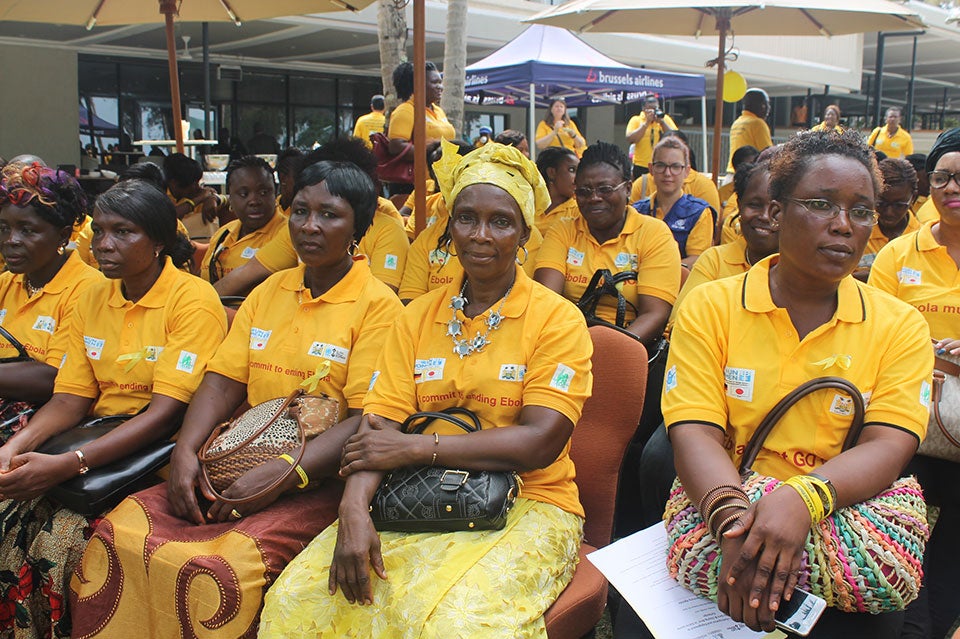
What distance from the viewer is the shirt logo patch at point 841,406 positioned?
2.06 m

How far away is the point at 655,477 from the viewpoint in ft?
9.12

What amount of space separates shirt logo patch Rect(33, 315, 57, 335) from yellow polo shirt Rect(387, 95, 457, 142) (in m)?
3.39

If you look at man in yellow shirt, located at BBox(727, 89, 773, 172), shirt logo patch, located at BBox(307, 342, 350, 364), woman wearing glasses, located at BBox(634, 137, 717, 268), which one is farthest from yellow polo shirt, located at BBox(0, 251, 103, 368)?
man in yellow shirt, located at BBox(727, 89, 773, 172)

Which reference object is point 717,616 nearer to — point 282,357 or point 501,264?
point 501,264

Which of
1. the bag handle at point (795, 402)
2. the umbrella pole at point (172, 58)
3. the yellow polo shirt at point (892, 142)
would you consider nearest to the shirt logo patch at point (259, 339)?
the bag handle at point (795, 402)

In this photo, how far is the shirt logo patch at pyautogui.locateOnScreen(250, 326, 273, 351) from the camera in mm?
2877

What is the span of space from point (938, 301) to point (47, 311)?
142 inches

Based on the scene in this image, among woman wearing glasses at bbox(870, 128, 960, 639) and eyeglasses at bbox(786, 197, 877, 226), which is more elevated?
eyeglasses at bbox(786, 197, 877, 226)

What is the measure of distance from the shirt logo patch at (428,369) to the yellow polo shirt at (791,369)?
71cm

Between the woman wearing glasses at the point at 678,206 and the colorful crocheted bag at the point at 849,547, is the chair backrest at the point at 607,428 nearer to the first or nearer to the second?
the colorful crocheted bag at the point at 849,547

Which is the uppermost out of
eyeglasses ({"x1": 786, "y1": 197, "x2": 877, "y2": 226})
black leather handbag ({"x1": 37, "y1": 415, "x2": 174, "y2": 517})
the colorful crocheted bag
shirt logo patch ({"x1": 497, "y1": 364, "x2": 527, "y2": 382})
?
eyeglasses ({"x1": 786, "y1": 197, "x2": 877, "y2": 226})

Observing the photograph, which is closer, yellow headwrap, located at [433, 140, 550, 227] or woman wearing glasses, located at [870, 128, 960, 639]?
yellow headwrap, located at [433, 140, 550, 227]

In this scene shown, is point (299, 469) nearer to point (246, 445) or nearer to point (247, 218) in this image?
point (246, 445)

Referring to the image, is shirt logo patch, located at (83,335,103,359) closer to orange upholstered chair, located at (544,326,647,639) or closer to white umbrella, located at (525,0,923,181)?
orange upholstered chair, located at (544,326,647,639)
